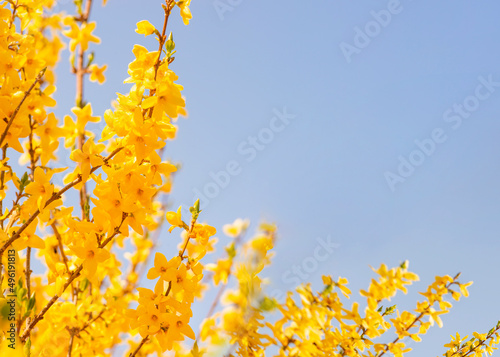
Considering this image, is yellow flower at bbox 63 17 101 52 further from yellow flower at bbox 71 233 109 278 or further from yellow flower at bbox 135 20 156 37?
yellow flower at bbox 71 233 109 278

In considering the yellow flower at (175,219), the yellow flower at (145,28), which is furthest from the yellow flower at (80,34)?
the yellow flower at (175,219)

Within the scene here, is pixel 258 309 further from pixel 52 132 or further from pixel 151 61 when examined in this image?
pixel 52 132

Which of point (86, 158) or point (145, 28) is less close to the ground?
point (145, 28)

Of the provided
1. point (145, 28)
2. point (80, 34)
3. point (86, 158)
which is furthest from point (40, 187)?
point (80, 34)

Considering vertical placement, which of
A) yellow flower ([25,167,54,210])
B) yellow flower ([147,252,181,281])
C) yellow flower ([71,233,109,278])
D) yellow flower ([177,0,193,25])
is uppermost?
yellow flower ([177,0,193,25])

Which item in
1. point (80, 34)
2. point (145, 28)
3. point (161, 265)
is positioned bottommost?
point (161, 265)

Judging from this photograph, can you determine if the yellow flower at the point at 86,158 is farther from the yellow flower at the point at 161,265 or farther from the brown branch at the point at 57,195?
the yellow flower at the point at 161,265

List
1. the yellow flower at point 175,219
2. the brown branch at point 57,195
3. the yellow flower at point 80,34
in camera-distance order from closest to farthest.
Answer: the brown branch at point 57,195
the yellow flower at point 175,219
the yellow flower at point 80,34

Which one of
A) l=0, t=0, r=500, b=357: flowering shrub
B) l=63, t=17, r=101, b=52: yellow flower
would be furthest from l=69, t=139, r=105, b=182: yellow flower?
l=63, t=17, r=101, b=52: yellow flower

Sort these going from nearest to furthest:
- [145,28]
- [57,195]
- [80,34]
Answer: [57,195] → [145,28] → [80,34]

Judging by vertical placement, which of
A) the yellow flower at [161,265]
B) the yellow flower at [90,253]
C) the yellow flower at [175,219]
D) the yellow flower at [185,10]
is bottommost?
the yellow flower at [161,265]

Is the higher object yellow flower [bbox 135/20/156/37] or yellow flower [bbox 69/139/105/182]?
yellow flower [bbox 135/20/156/37]

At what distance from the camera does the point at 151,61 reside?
1347 mm

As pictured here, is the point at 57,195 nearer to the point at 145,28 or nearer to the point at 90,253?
the point at 90,253
